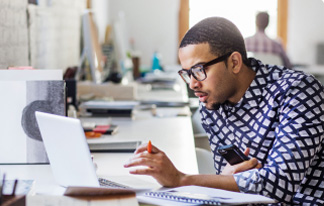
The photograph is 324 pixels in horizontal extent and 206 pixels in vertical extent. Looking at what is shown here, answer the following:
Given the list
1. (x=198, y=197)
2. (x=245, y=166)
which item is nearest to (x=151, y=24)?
(x=245, y=166)

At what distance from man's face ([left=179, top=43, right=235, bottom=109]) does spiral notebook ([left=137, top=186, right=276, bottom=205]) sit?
0.40 meters

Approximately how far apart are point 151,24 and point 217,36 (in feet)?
19.3

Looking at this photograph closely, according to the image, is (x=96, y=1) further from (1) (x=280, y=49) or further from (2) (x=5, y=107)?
(2) (x=5, y=107)

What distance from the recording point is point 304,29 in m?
7.30

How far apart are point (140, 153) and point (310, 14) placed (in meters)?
6.46

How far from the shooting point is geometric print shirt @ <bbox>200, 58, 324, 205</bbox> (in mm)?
1326

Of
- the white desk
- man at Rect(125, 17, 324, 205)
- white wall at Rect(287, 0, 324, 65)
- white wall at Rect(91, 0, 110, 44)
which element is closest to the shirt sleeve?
man at Rect(125, 17, 324, 205)

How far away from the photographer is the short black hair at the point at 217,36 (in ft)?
5.13

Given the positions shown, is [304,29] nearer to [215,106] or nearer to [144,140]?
[144,140]

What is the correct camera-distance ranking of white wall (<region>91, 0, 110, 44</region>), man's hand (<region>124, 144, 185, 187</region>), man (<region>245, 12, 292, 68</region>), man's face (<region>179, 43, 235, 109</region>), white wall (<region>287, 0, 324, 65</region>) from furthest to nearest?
white wall (<region>287, 0, 324, 65</region>) < white wall (<region>91, 0, 110, 44</region>) < man (<region>245, 12, 292, 68</region>) < man's face (<region>179, 43, 235, 109</region>) < man's hand (<region>124, 144, 185, 187</region>)

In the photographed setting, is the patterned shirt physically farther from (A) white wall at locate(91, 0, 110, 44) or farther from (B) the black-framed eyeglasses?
(B) the black-framed eyeglasses

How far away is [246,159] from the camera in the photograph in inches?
57.4

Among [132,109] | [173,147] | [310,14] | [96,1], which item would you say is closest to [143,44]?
[96,1]

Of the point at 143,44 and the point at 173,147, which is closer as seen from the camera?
the point at 173,147
